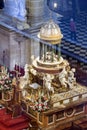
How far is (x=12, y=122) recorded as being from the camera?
535 inches

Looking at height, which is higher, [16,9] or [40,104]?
[16,9]

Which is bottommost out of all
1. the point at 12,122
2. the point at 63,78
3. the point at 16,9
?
the point at 12,122

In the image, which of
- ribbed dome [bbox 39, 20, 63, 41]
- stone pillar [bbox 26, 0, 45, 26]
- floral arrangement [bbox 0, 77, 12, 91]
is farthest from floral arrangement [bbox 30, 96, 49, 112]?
stone pillar [bbox 26, 0, 45, 26]

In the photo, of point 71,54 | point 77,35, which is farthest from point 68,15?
point 71,54

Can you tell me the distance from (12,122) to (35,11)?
3.69 m

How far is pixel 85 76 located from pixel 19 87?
216 cm

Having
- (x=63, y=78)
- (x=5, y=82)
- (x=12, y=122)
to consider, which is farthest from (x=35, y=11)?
(x=12, y=122)

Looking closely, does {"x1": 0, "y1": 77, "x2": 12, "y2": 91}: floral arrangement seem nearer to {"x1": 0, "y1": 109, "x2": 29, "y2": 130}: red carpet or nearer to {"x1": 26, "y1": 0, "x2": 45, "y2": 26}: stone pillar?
{"x1": 0, "y1": 109, "x2": 29, "y2": 130}: red carpet

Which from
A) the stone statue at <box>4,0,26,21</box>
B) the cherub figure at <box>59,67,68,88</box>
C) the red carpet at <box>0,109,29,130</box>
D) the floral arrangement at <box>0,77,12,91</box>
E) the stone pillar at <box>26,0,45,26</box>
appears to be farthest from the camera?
the stone statue at <box>4,0,26,21</box>

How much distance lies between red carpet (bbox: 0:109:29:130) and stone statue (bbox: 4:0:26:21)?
3311mm

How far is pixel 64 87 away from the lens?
14.2 meters

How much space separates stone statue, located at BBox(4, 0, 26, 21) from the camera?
16236 mm

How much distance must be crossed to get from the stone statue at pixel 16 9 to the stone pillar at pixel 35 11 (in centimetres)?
14

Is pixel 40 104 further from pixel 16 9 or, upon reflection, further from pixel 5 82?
pixel 16 9
